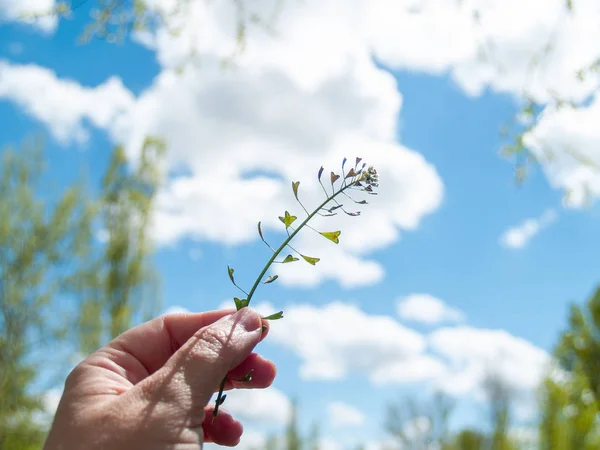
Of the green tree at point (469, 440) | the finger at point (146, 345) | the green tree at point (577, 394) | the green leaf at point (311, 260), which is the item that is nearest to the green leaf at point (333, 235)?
the green leaf at point (311, 260)

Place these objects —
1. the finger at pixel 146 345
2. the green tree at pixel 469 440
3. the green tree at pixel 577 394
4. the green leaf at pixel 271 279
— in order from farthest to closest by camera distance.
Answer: the green tree at pixel 469 440, the green tree at pixel 577 394, the finger at pixel 146 345, the green leaf at pixel 271 279

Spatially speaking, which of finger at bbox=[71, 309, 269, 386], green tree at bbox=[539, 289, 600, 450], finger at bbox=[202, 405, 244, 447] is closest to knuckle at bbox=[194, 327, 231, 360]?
finger at bbox=[71, 309, 269, 386]

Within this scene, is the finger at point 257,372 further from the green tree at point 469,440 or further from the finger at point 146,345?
the green tree at point 469,440

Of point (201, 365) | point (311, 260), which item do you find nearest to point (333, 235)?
point (311, 260)

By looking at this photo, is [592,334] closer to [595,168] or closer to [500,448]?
[500,448]

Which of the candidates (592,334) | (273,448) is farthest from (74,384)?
(273,448)

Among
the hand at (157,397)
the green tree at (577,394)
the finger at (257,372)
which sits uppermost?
the green tree at (577,394)
